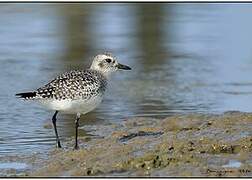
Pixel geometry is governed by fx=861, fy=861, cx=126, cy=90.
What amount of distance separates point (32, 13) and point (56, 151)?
1000 cm

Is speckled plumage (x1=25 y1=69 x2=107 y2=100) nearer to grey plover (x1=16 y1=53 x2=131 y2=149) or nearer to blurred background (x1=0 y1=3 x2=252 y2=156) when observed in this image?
grey plover (x1=16 y1=53 x2=131 y2=149)

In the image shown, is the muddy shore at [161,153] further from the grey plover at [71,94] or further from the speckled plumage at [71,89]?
the speckled plumage at [71,89]

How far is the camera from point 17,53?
627 inches

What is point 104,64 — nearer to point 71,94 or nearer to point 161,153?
point 71,94

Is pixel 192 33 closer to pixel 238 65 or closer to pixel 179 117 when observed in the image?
pixel 238 65

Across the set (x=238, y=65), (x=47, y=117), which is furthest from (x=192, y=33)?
(x=47, y=117)

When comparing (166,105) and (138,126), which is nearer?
(138,126)

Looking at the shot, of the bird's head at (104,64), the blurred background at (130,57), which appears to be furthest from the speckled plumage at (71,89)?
the blurred background at (130,57)

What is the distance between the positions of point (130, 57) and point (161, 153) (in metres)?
6.83

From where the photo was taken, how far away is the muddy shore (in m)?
8.29

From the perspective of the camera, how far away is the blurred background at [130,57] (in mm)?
11844

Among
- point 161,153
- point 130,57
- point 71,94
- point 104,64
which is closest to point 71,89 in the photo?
point 71,94

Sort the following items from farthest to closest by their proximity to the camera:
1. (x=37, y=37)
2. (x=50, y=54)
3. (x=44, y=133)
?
(x=37, y=37) → (x=50, y=54) → (x=44, y=133)

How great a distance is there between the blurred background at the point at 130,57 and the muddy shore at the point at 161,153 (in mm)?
769
